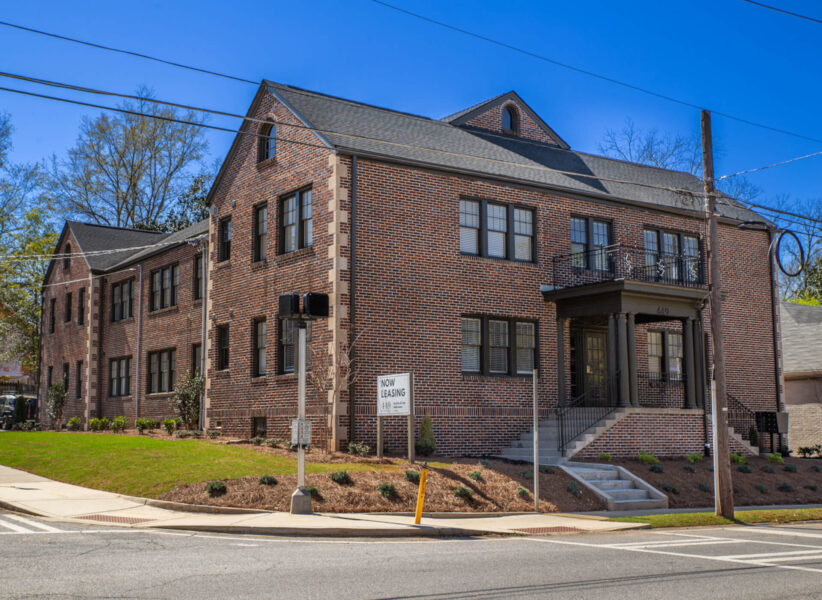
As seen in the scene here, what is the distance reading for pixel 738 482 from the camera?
21359mm

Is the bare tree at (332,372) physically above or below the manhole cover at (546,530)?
above

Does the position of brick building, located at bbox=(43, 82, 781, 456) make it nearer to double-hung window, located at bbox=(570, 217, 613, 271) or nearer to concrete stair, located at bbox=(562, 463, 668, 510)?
double-hung window, located at bbox=(570, 217, 613, 271)

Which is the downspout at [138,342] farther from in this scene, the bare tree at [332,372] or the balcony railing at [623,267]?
the balcony railing at [623,267]

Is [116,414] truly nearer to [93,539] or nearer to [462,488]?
[462,488]

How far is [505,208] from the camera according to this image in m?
24.4

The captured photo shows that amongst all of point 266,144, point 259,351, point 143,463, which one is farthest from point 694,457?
point 266,144

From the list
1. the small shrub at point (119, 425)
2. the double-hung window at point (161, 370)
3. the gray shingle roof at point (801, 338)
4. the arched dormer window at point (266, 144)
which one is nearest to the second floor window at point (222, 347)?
the arched dormer window at point (266, 144)

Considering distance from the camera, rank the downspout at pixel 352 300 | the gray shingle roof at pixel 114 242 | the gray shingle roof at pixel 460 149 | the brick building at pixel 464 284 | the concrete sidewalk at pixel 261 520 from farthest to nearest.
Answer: the gray shingle roof at pixel 114 242 < the gray shingle roof at pixel 460 149 < the brick building at pixel 464 284 < the downspout at pixel 352 300 < the concrete sidewalk at pixel 261 520

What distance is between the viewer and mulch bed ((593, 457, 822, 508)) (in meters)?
19.9

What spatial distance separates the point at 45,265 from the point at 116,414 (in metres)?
21.9

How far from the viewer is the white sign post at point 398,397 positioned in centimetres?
1741

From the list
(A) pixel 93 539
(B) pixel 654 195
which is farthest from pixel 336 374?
(B) pixel 654 195

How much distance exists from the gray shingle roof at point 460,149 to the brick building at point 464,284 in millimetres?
90

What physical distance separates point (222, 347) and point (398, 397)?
33.4 ft
